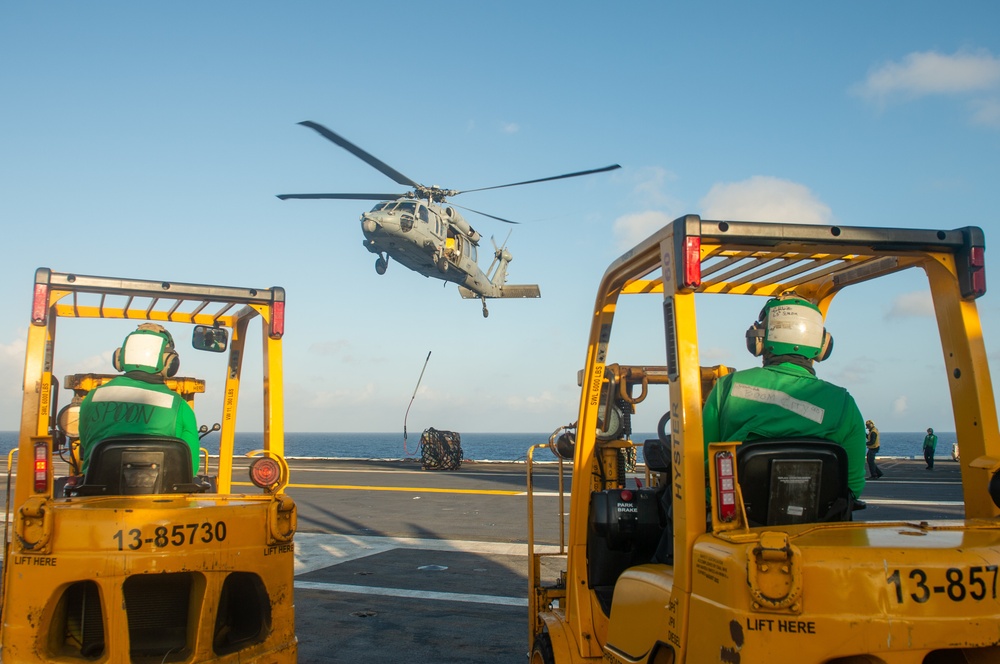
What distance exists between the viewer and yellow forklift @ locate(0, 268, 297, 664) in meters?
3.82

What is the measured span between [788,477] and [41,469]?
3.58 metres

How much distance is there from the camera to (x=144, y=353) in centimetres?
489

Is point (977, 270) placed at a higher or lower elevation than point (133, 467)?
higher

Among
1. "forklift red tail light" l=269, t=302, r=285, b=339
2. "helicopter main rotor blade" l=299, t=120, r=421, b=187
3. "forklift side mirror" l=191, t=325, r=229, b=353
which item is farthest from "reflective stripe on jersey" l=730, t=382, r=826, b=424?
"helicopter main rotor blade" l=299, t=120, r=421, b=187

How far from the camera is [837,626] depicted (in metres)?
2.34

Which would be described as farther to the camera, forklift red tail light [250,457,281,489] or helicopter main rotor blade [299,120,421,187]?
helicopter main rotor blade [299,120,421,187]

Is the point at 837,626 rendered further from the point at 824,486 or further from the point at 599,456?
the point at 599,456

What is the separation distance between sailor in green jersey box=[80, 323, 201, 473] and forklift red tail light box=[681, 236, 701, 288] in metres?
3.23

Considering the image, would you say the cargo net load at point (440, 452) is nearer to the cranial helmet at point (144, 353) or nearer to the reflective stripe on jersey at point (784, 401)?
the cranial helmet at point (144, 353)

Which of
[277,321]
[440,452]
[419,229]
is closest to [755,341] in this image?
[277,321]

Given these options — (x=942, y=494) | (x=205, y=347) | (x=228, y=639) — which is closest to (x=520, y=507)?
(x=942, y=494)

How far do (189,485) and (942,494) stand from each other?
61.6 feet

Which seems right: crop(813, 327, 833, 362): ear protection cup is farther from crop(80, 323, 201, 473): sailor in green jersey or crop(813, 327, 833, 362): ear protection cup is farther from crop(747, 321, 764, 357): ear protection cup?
crop(80, 323, 201, 473): sailor in green jersey

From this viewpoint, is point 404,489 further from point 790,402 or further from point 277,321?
point 790,402
